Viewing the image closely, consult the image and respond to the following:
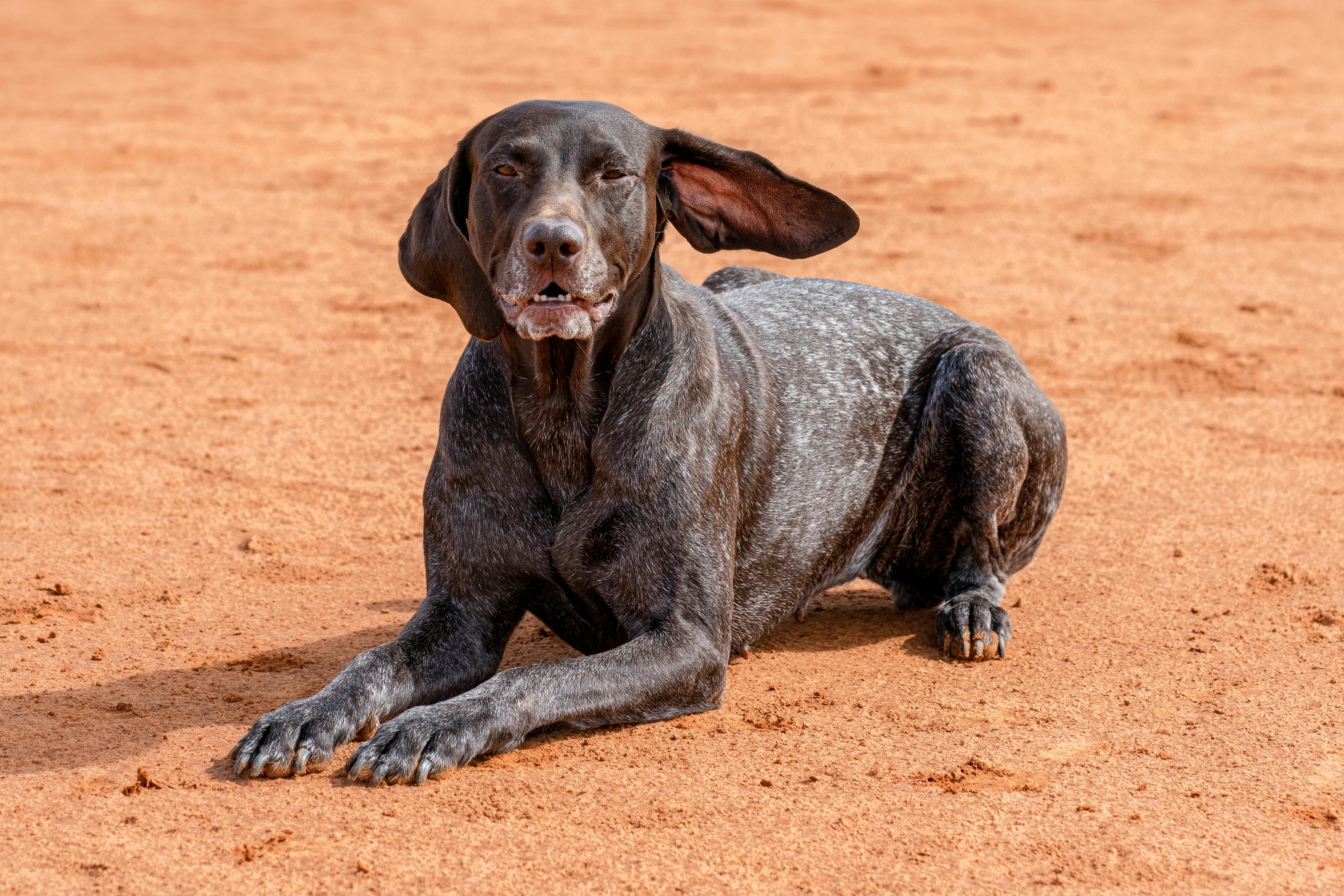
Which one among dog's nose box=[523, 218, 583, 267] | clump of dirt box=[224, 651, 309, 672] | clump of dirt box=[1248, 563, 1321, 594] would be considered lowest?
clump of dirt box=[224, 651, 309, 672]

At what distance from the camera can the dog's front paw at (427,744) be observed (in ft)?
14.8

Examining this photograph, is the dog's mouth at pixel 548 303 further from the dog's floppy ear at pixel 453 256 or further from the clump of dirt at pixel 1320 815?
the clump of dirt at pixel 1320 815

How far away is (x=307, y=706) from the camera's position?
478 cm

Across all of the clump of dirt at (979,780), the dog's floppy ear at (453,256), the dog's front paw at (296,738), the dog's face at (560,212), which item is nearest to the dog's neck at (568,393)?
the dog's floppy ear at (453,256)

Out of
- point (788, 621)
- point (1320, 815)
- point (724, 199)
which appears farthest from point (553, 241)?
point (1320, 815)

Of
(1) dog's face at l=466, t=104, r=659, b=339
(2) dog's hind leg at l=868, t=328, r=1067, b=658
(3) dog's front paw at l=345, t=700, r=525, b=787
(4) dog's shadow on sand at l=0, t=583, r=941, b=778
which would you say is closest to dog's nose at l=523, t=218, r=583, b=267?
(1) dog's face at l=466, t=104, r=659, b=339

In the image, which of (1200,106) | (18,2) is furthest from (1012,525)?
(18,2)

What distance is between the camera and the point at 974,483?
20.4 feet

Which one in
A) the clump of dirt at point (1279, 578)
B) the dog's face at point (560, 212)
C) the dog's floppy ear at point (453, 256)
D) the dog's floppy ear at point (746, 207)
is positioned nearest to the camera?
the dog's face at point (560, 212)

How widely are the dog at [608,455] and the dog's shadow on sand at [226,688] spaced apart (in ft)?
0.69

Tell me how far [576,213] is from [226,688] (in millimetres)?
1979

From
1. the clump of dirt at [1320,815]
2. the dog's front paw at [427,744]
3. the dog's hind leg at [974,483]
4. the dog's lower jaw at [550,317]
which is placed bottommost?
the clump of dirt at [1320,815]

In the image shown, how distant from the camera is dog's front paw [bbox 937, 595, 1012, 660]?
227 inches

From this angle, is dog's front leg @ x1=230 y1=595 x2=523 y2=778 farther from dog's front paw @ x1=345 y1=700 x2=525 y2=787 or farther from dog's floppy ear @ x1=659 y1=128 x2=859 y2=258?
dog's floppy ear @ x1=659 y1=128 x2=859 y2=258
